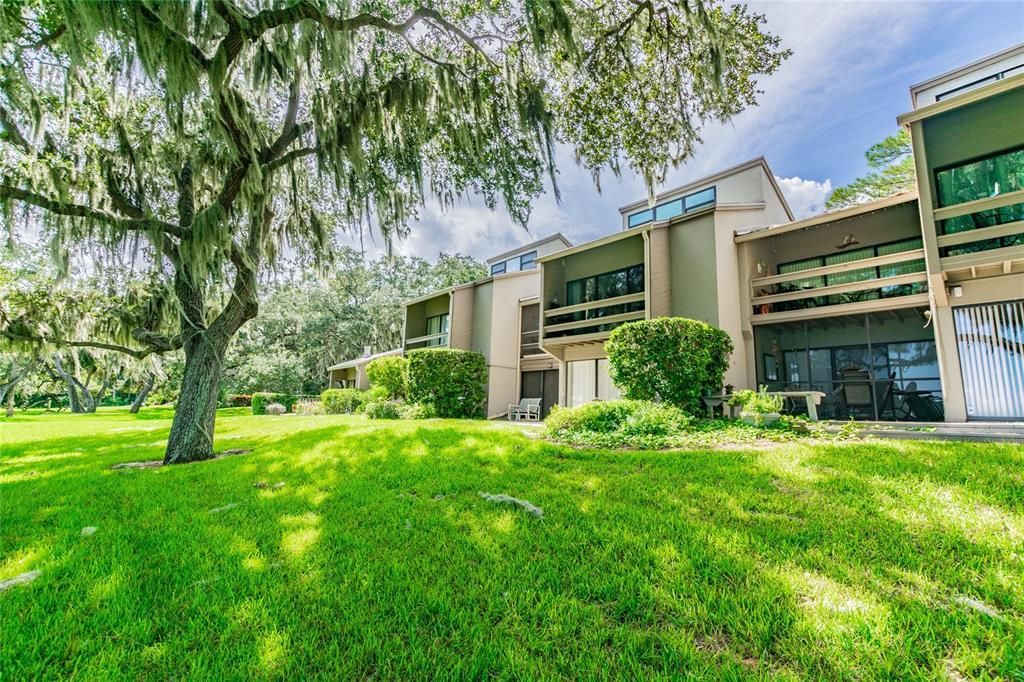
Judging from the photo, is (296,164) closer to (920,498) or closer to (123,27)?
(123,27)

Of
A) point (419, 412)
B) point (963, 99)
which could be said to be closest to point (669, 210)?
point (963, 99)

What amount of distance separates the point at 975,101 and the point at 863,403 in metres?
6.75

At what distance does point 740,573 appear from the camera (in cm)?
242

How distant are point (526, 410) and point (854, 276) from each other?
35.7 feet

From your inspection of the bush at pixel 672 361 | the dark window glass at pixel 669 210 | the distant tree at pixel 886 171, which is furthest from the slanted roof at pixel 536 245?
the distant tree at pixel 886 171

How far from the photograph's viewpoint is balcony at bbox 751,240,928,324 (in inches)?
379

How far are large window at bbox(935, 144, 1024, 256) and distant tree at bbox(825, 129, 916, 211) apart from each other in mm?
10933

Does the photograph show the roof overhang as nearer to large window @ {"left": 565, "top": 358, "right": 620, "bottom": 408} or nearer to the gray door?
large window @ {"left": 565, "top": 358, "right": 620, "bottom": 408}

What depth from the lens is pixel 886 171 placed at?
1841 centimetres

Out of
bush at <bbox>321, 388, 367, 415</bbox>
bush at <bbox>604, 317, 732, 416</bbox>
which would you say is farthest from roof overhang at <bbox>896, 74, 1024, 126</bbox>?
bush at <bbox>321, 388, 367, 415</bbox>

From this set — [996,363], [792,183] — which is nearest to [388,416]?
[996,363]

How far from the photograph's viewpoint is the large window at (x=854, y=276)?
10.6 metres

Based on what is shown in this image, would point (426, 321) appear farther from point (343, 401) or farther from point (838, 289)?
point (838, 289)

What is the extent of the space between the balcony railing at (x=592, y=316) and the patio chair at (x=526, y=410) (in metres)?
2.77
